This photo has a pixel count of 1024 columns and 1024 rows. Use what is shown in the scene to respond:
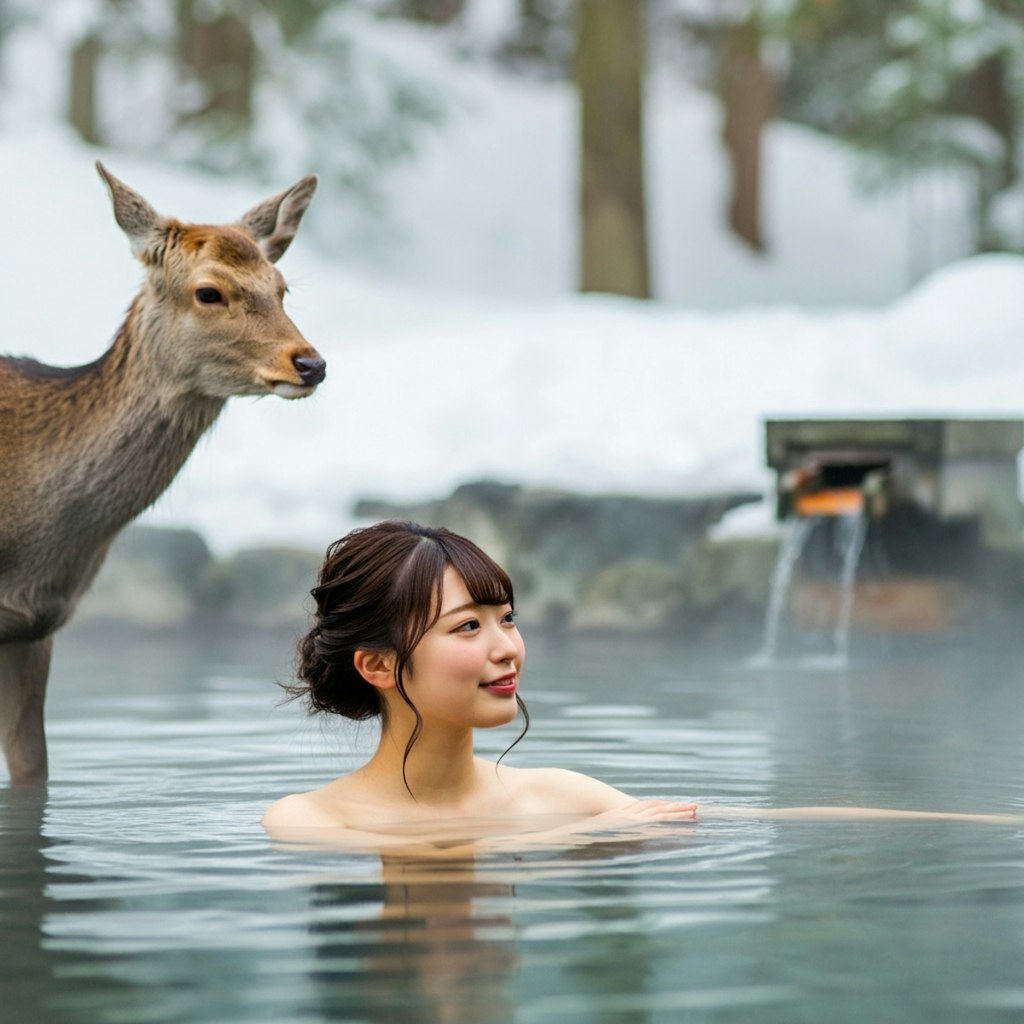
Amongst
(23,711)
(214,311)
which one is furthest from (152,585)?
(214,311)

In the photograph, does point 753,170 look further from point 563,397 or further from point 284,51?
point 563,397

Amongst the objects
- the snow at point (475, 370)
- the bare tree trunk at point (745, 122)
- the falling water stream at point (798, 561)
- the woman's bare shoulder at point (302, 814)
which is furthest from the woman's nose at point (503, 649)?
the bare tree trunk at point (745, 122)

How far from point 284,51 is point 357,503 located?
11.7 m

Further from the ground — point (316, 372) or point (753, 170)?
point (753, 170)

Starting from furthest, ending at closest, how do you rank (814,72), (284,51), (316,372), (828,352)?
(814,72) → (284,51) → (828,352) → (316,372)

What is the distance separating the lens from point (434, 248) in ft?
87.3

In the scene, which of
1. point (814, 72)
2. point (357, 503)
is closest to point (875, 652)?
point (357, 503)

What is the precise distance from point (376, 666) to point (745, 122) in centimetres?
2245

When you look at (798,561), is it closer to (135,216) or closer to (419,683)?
(135,216)

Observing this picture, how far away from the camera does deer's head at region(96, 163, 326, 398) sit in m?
5.93

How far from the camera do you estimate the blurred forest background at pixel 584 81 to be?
18.7 metres

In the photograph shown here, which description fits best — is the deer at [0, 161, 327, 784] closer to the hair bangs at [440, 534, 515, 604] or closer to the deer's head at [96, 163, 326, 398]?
the deer's head at [96, 163, 326, 398]

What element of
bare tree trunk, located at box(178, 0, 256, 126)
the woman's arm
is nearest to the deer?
the woman's arm

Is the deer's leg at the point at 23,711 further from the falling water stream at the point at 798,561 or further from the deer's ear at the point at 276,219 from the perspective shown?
the falling water stream at the point at 798,561
